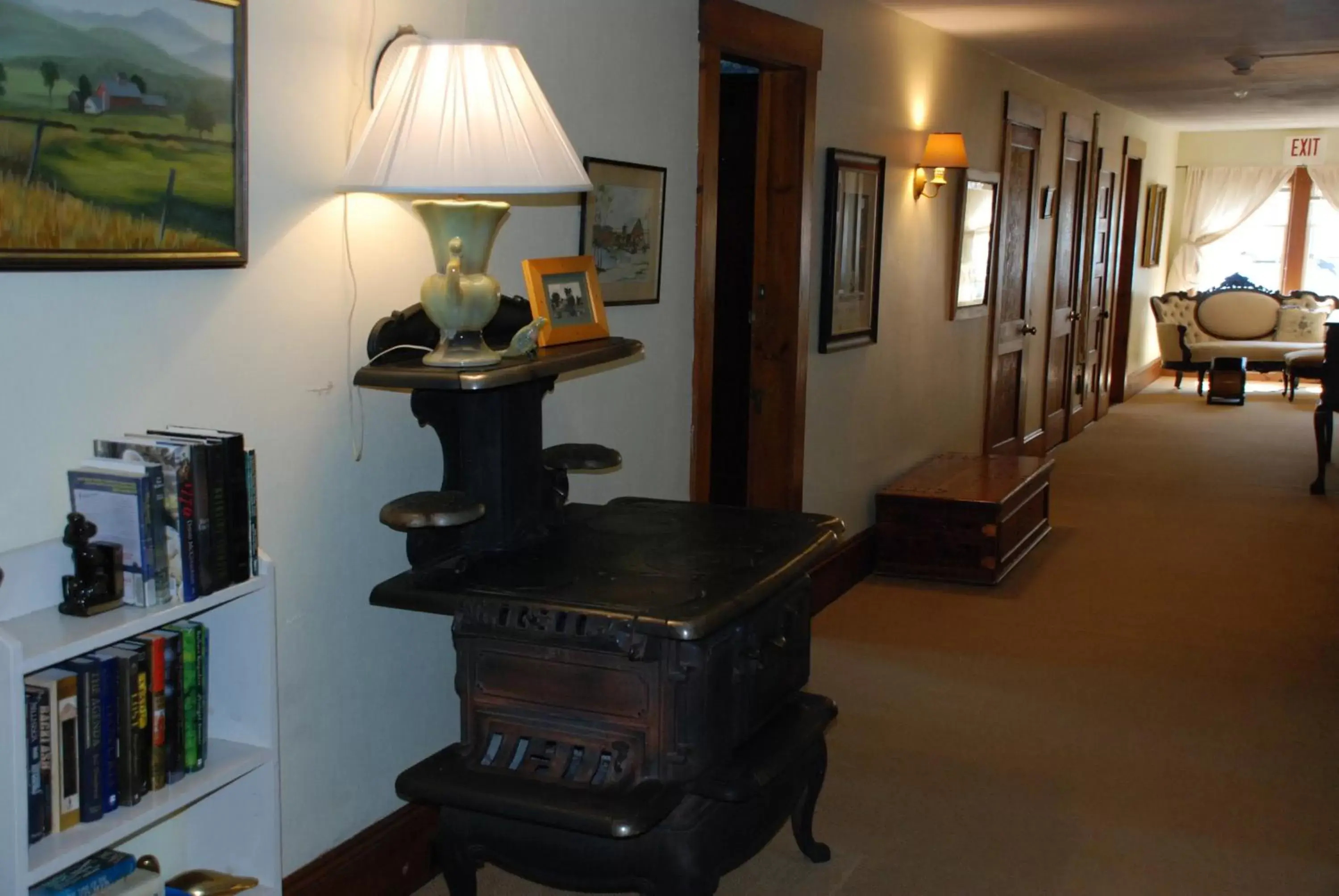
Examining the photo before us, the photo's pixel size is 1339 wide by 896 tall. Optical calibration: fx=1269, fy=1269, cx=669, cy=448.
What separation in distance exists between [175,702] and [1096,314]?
8.47 metres

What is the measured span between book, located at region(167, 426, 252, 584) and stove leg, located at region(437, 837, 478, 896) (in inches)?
31.0

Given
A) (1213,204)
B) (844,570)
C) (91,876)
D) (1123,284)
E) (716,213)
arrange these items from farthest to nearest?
(1213,204) → (1123,284) → (844,570) → (716,213) → (91,876)

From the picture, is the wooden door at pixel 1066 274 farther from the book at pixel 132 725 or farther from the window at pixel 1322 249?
the book at pixel 132 725

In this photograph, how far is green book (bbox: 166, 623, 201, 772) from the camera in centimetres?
184

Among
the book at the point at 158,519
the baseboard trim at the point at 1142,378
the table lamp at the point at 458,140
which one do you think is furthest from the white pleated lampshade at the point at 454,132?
the baseboard trim at the point at 1142,378

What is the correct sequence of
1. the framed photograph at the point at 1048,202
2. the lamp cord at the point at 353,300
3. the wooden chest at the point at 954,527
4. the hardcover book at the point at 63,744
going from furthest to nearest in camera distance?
the framed photograph at the point at 1048,202 < the wooden chest at the point at 954,527 < the lamp cord at the point at 353,300 < the hardcover book at the point at 63,744

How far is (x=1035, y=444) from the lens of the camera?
7656mm

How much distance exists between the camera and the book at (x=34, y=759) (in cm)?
159

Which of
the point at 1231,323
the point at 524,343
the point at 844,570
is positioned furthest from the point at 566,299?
the point at 1231,323

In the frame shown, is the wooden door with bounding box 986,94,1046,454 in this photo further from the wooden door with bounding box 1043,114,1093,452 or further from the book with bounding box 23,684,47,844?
the book with bounding box 23,684,47,844

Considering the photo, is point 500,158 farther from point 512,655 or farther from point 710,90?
point 710,90

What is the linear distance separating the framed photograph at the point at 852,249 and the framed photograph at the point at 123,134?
2744 millimetres

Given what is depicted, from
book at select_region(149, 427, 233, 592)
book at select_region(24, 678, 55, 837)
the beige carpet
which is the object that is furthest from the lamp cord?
the beige carpet

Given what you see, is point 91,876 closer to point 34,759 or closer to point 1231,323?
point 34,759
